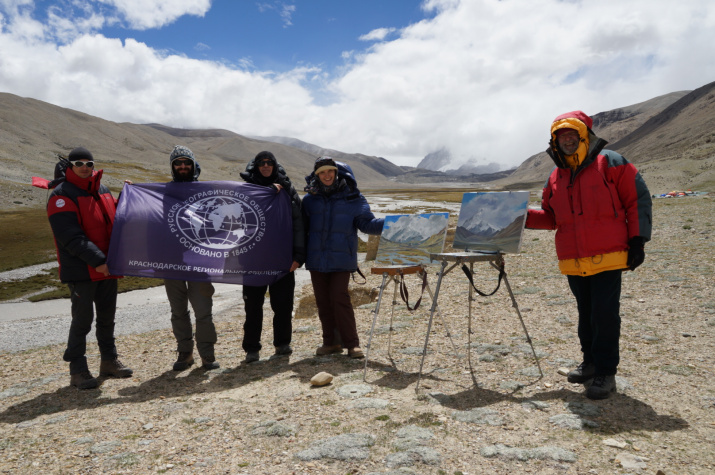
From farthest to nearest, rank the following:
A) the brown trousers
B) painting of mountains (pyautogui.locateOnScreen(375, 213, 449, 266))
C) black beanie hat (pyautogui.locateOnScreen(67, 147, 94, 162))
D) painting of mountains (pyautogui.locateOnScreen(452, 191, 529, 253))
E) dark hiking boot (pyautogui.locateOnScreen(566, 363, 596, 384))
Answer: the brown trousers
painting of mountains (pyautogui.locateOnScreen(375, 213, 449, 266))
black beanie hat (pyautogui.locateOnScreen(67, 147, 94, 162))
painting of mountains (pyautogui.locateOnScreen(452, 191, 529, 253))
dark hiking boot (pyautogui.locateOnScreen(566, 363, 596, 384))

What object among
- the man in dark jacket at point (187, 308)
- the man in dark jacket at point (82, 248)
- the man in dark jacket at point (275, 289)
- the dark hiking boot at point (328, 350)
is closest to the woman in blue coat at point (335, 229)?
the man in dark jacket at point (275, 289)

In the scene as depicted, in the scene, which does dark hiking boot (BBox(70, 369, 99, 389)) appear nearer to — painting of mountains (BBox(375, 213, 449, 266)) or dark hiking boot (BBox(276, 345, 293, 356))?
dark hiking boot (BBox(276, 345, 293, 356))

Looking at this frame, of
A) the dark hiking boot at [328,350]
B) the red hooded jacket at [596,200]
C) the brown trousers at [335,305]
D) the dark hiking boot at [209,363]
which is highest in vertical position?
the red hooded jacket at [596,200]

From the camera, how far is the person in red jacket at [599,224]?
561 cm

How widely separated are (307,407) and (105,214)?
4769 millimetres

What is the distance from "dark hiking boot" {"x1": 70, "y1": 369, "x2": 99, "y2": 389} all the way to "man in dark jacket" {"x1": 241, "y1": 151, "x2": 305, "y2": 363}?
241 centimetres

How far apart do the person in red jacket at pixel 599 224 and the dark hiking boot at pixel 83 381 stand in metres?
7.23

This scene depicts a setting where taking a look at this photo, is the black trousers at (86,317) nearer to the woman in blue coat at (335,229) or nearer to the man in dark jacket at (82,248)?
the man in dark jacket at (82,248)

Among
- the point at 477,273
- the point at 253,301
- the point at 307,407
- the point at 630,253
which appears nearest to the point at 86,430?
the point at 307,407

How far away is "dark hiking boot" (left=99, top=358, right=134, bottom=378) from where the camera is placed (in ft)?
26.4

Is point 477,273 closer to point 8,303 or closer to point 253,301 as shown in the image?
point 253,301

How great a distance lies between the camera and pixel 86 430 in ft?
18.9

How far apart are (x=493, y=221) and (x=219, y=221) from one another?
183 inches

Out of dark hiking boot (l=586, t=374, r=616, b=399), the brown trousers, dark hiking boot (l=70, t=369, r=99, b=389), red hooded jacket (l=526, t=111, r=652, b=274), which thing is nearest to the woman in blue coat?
the brown trousers
